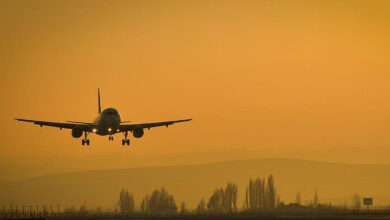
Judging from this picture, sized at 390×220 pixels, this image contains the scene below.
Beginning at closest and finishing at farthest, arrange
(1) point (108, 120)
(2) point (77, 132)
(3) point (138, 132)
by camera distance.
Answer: (1) point (108, 120) < (2) point (77, 132) < (3) point (138, 132)

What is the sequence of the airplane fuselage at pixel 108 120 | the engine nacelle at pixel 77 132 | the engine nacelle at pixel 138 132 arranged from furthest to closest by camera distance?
the engine nacelle at pixel 138 132 < the engine nacelle at pixel 77 132 < the airplane fuselage at pixel 108 120

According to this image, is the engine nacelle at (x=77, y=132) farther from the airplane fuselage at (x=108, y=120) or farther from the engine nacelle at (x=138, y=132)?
the engine nacelle at (x=138, y=132)

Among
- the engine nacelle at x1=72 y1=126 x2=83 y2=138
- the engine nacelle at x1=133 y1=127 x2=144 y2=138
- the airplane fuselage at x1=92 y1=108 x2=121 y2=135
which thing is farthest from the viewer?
the engine nacelle at x1=133 y1=127 x2=144 y2=138

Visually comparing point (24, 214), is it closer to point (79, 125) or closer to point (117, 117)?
point (79, 125)

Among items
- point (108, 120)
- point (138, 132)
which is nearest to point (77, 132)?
point (138, 132)

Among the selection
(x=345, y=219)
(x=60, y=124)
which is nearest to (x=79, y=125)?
(x=60, y=124)

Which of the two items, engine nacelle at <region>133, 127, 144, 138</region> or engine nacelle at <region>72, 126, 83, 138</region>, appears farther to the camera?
engine nacelle at <region>133, 127, 144, 138</region>

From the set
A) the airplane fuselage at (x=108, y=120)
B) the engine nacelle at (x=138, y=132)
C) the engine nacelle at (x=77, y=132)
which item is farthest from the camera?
the engine nacelle at (x=138, y=132)

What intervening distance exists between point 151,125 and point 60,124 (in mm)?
18349

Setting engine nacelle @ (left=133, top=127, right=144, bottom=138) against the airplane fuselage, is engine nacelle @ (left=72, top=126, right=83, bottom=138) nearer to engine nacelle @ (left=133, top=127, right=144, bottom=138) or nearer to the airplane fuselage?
the airplane fuselage

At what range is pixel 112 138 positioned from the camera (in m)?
148

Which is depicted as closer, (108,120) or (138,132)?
(108,120)

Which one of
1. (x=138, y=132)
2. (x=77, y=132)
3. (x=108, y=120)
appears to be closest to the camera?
(x=108, y=120)

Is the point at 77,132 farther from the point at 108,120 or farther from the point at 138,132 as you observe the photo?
the point at 108,120
